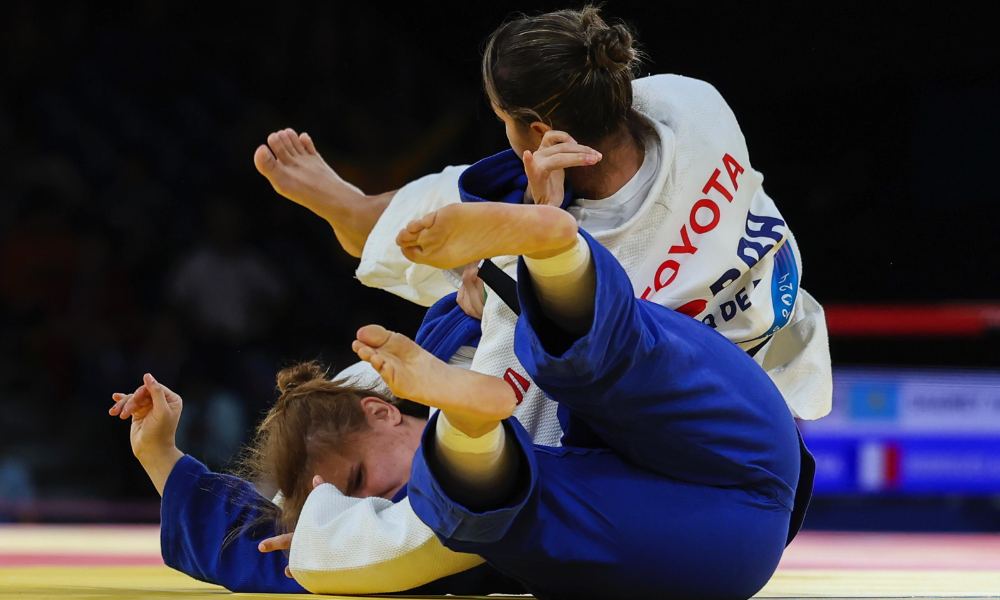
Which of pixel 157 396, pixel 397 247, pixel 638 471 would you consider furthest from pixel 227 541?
pixel 638 471

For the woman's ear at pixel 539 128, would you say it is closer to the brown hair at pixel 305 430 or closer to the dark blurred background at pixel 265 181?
the brown hair at pixel 305 430

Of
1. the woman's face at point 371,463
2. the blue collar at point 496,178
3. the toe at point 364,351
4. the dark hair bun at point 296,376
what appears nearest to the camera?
the toe at point 364,351

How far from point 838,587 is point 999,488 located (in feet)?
8.98

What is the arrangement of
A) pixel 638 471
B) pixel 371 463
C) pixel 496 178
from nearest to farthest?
1. pixel 638 471
2. pixel 496 178
3. pixel 371 463

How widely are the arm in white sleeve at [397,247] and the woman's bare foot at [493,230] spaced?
726mm

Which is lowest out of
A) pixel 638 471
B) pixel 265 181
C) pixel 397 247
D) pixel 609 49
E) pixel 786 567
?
pixel 786 567

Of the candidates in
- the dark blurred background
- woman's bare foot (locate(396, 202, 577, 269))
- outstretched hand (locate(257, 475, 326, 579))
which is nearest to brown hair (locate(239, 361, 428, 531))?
outstretched hand (locate(257, 475, 326, 579))

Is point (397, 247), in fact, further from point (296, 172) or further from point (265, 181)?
point (265, 181)

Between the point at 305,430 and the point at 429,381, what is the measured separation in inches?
28.3

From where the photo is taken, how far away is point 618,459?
1270 millimetres

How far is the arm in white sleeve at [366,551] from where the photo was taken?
142cm

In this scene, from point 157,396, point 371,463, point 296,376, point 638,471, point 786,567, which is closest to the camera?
point 638,471

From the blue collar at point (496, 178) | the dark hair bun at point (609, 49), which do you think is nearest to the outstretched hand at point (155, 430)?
the blue collar at point (496, 178)

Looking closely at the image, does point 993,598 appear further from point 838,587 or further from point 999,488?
point 999,488
